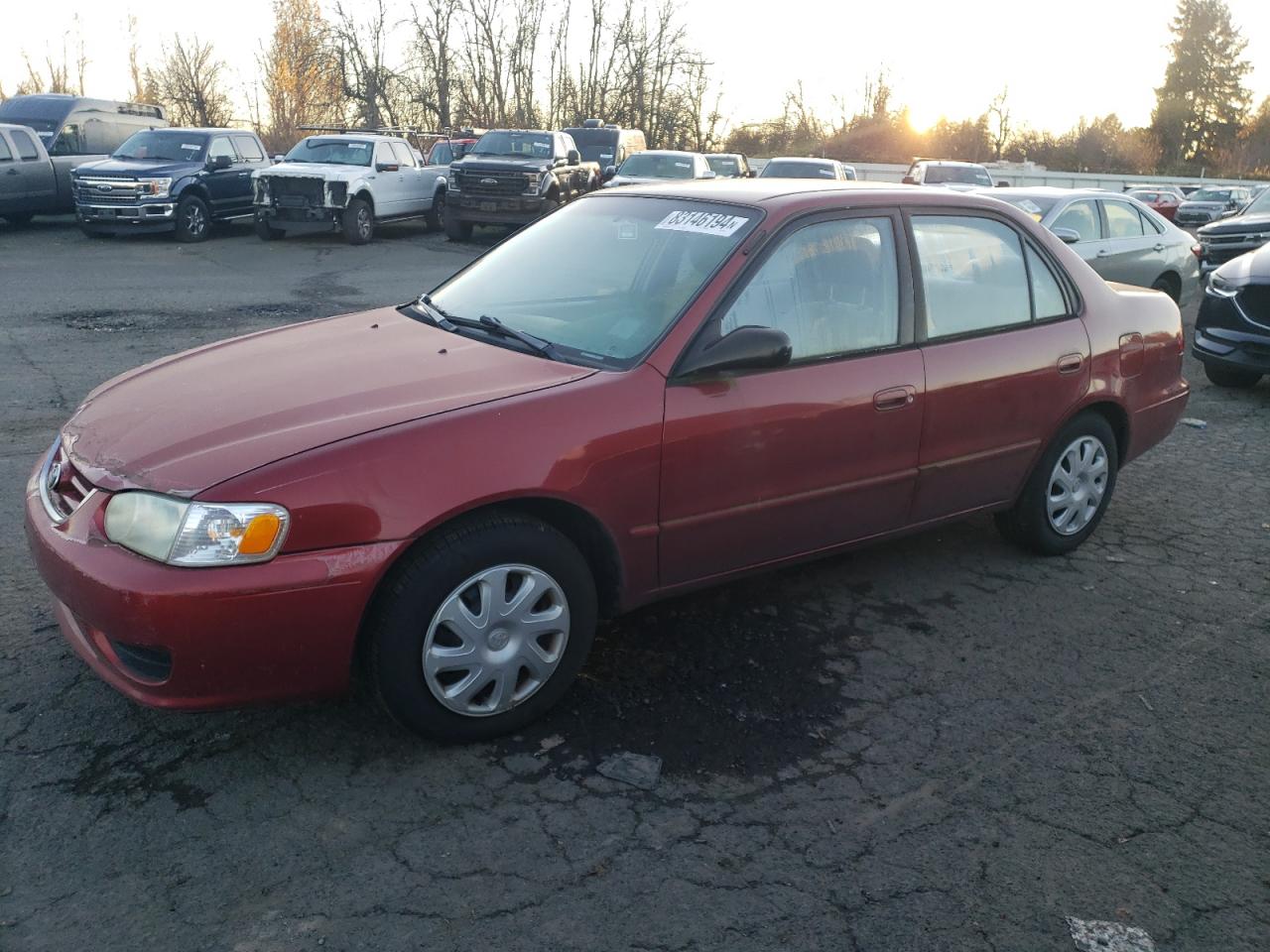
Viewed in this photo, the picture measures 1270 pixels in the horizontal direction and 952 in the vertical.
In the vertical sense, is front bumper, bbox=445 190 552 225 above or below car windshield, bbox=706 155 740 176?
below

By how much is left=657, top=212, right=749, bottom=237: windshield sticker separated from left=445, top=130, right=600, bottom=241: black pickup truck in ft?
49.4

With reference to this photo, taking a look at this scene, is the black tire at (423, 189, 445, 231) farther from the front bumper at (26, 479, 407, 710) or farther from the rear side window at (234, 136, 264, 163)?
the front bumper at (26, 479, 407, 710)

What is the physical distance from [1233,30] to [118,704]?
8390 cm

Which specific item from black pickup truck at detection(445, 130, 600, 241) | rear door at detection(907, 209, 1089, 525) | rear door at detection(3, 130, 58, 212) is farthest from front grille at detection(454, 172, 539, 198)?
rear door at detection(907, 209, 1089, 525)

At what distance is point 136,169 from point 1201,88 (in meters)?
71.2

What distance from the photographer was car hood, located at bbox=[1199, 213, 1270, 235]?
53.2ft

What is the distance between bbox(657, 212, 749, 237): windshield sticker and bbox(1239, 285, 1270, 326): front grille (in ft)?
21.1

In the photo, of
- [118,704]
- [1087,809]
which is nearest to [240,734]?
[118,704]

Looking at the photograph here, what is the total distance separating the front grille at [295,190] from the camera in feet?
57.8

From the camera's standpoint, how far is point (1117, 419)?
5.14m

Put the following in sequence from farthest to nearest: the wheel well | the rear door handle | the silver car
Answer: the silver car
the wheel well
the rear door handle

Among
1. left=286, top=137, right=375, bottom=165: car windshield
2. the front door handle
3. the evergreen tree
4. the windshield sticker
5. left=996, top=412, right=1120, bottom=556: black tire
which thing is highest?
the evergreen tree

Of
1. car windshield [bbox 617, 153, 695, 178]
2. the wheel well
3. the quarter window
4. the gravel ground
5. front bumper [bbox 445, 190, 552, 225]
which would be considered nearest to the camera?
the gravel ground

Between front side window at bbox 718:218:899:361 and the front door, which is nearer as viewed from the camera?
the front door
